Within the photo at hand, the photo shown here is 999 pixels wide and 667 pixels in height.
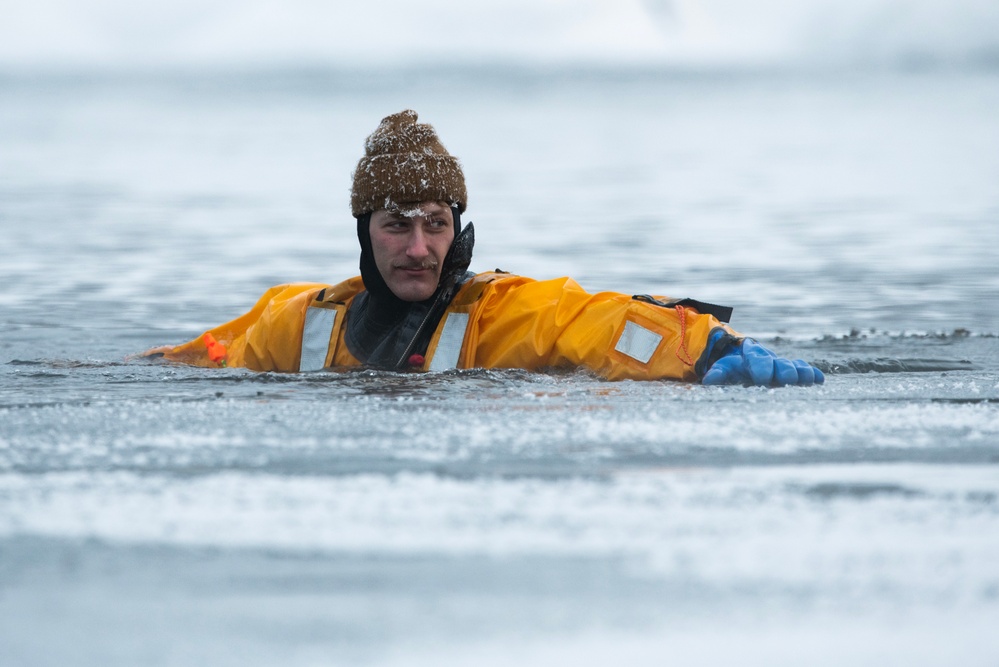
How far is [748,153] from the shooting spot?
22.9m

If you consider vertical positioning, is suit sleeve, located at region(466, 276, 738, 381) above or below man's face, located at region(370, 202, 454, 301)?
below

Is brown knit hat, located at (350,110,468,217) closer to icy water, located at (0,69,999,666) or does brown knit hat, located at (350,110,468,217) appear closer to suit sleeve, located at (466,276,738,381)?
suit sleeve, located at (466,276,738,381)

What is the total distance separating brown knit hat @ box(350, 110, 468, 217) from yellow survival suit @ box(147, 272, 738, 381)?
1.02 ft

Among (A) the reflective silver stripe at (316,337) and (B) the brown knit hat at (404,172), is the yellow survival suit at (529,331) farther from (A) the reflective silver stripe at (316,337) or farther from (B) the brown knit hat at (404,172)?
(B) the brown knit hat at (404,172)

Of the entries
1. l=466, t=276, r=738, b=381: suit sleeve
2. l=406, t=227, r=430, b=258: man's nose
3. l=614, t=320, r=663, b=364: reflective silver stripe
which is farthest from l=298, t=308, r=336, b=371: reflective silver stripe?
l=614, t=320, r=663, b=364: reflective silver stripe

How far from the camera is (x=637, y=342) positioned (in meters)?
4.08

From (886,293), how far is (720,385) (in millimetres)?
4112

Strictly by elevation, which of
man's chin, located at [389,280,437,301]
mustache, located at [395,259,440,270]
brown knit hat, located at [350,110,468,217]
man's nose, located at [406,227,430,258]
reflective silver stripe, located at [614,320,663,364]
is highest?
brown knit hat, located at [350,110,468,217]

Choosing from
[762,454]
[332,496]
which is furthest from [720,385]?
[332,496]

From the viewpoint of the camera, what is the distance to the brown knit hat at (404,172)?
4.42 meters

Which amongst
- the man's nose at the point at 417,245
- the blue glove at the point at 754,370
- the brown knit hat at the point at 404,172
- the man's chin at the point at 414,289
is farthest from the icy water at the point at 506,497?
the brown knit hat at the point at 404,172

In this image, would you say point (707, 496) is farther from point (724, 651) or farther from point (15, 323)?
point (15, 323)

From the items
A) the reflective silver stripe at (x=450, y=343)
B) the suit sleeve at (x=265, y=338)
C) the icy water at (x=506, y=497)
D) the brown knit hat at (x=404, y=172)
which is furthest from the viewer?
the suit sleeve at (x=265, y=338)

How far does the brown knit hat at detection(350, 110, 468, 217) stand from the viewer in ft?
14.5
